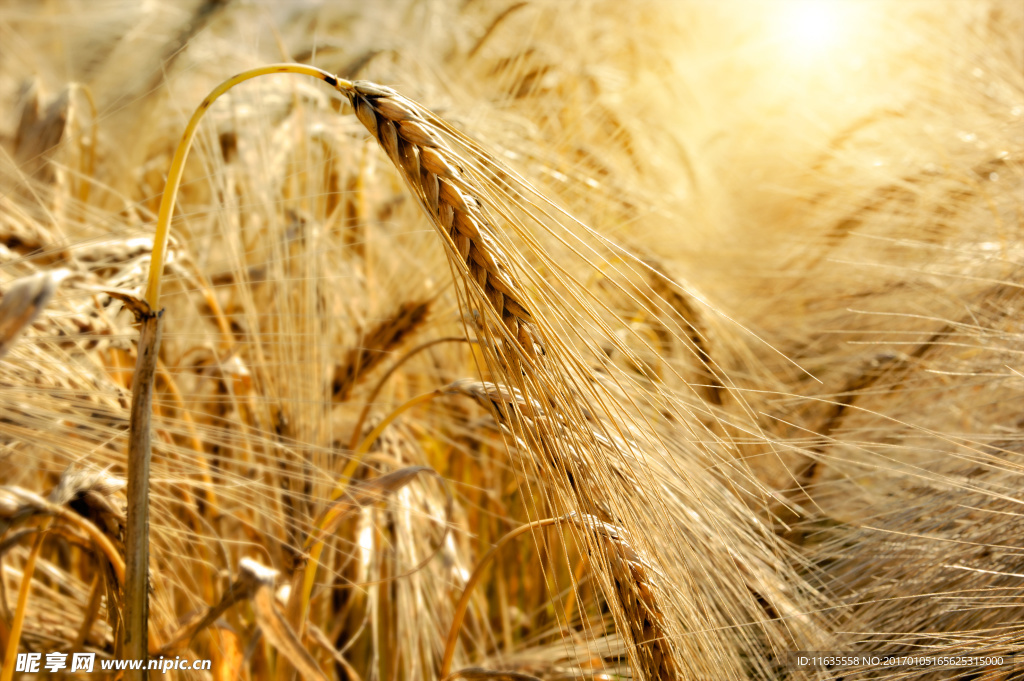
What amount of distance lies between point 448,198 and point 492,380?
0.11m

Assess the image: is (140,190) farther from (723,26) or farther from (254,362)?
(723,26)

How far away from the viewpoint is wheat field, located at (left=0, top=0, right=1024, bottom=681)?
376 millimetres

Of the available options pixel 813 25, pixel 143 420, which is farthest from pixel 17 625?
pixel 813 25

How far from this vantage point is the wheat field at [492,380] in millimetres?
376

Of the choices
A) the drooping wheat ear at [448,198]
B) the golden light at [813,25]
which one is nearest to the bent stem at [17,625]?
the drooping wheat ear at [448,198]

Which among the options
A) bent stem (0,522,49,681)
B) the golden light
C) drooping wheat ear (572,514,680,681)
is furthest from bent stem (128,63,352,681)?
the golden light

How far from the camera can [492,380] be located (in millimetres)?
385

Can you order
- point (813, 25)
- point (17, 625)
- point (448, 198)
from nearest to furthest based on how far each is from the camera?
point (448, 198), point (17, 625), point (813, 25)

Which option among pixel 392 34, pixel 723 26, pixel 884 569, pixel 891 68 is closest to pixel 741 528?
pixel 884 569

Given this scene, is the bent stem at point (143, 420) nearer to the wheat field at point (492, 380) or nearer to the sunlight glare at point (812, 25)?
the wheat field at point (492, 380)

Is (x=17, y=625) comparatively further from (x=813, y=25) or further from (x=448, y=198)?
(x=813, y=25)

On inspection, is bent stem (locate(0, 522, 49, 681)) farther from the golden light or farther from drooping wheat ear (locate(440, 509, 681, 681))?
the golden light

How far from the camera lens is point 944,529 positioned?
0.54 meters

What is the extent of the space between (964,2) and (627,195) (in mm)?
1067
